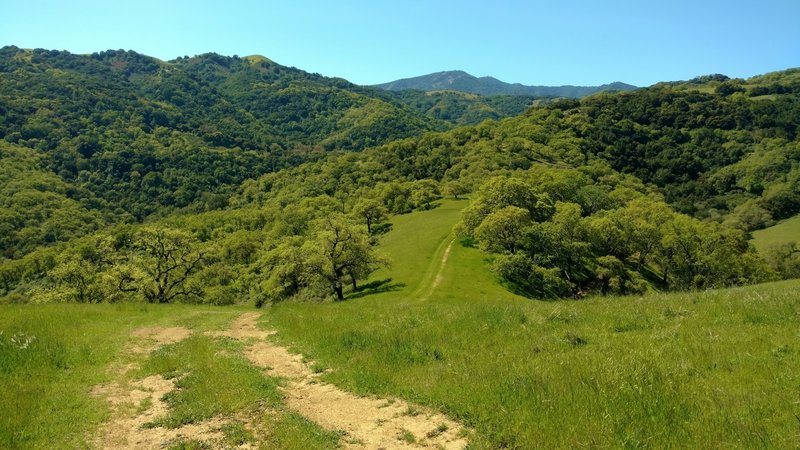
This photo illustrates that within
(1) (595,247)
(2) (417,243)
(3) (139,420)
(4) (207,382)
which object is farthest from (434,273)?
(3) (139,420)

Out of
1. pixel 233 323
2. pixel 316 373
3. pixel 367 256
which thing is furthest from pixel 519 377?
pixel 367 256

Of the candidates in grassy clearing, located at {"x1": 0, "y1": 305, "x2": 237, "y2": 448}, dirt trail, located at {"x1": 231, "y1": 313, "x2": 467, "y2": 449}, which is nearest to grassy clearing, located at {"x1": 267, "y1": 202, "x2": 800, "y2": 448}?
dirt trail, located at {"x1": 231, "y1": 313, "x2": 467, "y2": 449}

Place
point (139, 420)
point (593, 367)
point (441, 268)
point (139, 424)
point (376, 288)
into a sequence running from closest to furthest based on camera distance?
1. point (593, 367)
2. point (139, 424)
3. point (139, 420)
4. point (376, 288)
5. point (441, 268)

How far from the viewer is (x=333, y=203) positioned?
163 metres

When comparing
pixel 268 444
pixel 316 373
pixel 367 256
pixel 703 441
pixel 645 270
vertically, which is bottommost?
pixel 645 270

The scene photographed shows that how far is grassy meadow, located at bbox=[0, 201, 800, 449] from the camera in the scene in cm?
908

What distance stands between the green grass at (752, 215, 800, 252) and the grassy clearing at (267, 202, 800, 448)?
159677 millimetres

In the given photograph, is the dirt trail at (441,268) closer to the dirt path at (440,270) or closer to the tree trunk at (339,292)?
the dirt path at (440,270)

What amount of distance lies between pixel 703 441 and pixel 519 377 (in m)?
4.32

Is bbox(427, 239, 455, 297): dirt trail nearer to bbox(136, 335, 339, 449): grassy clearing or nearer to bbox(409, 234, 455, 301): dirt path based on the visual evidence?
bbox(409, 234, 455, 301): dirt path

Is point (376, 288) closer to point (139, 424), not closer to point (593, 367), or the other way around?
point (139, 424)

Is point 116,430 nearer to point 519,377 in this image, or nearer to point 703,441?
point 519,377

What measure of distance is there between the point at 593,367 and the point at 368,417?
5.97m

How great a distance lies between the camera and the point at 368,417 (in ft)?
38.4
